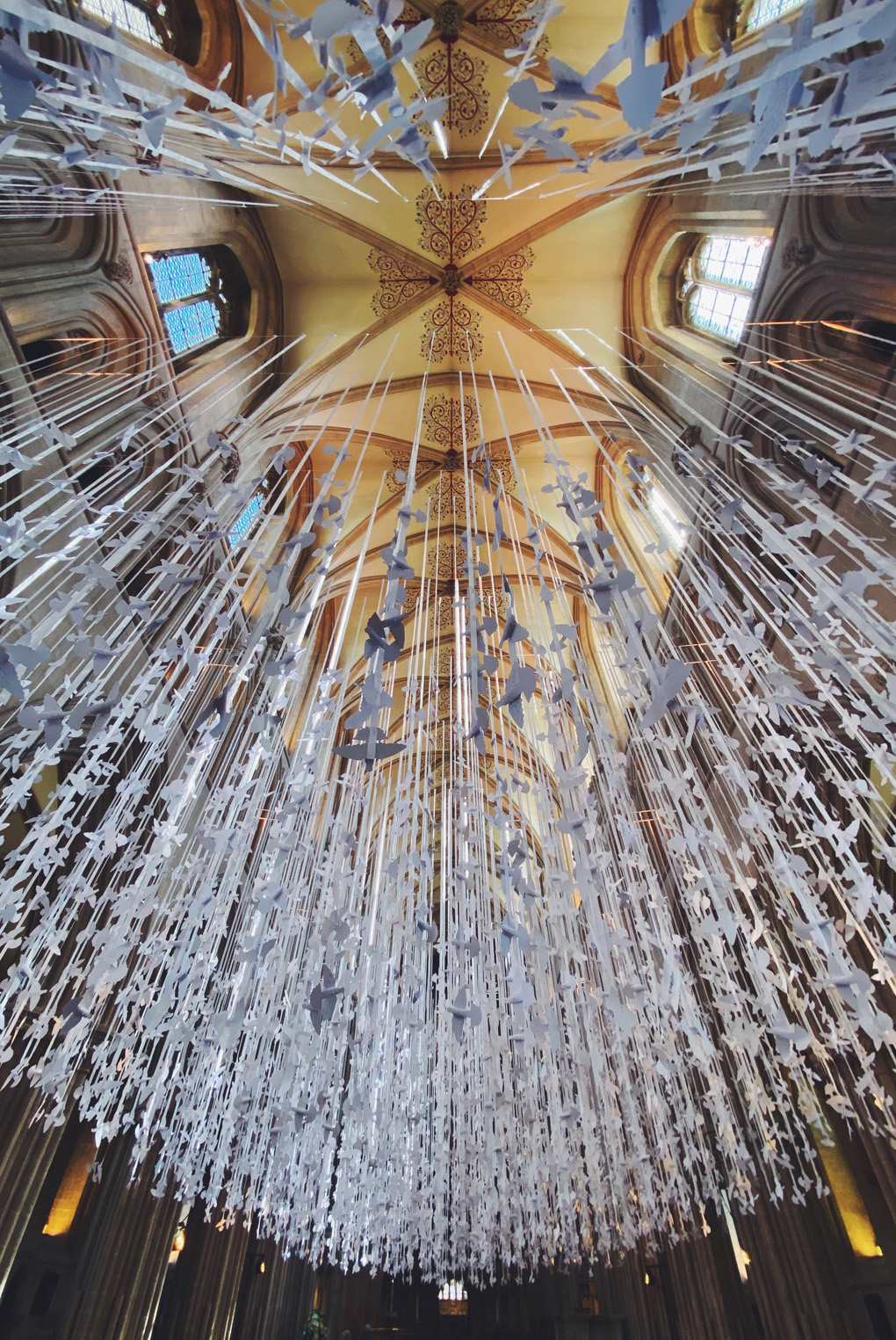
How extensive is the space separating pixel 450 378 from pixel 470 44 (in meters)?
4.41

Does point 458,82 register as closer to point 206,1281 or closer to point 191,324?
point 191,324

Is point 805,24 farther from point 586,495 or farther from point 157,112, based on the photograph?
point 586,495

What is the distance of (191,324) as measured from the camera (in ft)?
31.2

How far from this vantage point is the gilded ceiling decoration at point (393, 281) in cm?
1111

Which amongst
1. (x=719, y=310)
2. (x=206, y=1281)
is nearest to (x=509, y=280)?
(x=719, y=310)

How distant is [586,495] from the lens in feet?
14.1

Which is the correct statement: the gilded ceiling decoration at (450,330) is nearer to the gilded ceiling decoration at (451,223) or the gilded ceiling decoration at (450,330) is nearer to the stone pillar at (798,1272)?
the gilded ceiling decoration at (451,223)

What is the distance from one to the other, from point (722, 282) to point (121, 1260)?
15.0 metres

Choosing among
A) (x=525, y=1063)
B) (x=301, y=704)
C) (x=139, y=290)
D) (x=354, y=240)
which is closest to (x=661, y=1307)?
(x=525, y=1063)

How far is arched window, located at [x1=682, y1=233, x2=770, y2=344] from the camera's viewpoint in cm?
833

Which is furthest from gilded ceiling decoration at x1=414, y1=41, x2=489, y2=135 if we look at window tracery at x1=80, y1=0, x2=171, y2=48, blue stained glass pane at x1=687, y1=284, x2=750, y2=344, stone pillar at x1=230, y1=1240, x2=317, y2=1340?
stone pillar at x1=230, y1=1240, x2=317, y2=1340

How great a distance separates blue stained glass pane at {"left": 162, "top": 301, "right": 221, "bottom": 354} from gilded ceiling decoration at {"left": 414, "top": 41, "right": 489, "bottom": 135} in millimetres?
4188

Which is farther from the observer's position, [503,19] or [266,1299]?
[266,1299]

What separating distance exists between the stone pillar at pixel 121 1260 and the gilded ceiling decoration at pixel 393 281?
13.0 metres
